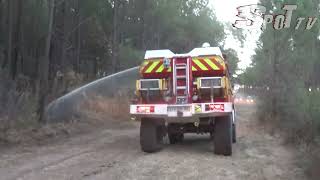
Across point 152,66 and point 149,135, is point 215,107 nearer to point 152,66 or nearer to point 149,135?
point 149,135

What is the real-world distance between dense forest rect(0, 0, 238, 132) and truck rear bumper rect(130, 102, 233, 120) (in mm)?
6361

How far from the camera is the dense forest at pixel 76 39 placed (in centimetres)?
2144

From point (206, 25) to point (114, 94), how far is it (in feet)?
99.6

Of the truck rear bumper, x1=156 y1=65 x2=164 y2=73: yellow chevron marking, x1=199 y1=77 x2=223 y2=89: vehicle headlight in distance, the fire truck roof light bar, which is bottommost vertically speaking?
the truck rear bumper

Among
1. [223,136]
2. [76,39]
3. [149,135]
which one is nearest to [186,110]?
[223,136]

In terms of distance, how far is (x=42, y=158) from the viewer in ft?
43.4

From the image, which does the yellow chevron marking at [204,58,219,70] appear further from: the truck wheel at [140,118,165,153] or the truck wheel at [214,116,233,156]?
the truck wheel at [140,118,165,153]

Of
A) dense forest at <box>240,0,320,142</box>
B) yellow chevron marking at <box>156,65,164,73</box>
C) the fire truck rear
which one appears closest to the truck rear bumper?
the fire truck rear

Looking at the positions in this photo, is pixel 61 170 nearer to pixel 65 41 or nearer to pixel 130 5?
pixel 65 41

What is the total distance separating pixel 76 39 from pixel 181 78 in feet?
85.3

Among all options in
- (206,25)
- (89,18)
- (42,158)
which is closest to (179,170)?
(42,158)

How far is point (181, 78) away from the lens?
14195 mm

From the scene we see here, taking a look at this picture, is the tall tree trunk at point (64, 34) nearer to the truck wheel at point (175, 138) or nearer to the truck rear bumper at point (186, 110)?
the truck wheel at point (175, 138)

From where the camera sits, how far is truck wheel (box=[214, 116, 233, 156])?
13828 millimetres
